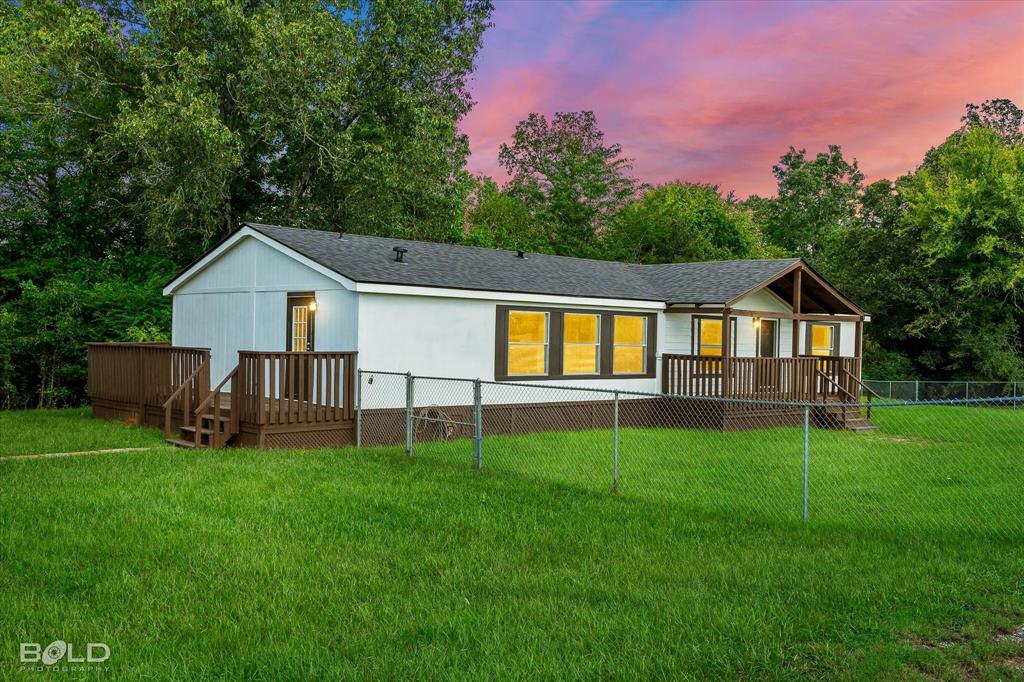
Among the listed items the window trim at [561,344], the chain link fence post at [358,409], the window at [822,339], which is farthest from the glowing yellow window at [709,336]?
the chain link fence post at [358,409]

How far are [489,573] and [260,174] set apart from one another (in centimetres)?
2446

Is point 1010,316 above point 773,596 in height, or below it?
above

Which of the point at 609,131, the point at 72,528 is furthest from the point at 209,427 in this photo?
the point at 609,131

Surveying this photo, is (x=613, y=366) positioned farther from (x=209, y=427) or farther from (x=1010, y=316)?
(x=1010, y=316)

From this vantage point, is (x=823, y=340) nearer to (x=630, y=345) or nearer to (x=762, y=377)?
(x=762, y=377)

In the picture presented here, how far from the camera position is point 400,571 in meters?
6.14

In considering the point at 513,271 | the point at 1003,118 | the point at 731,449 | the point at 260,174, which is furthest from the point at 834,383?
the point at 1003,118

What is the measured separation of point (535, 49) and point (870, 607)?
78.7 ft

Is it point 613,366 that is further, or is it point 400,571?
point 613,366

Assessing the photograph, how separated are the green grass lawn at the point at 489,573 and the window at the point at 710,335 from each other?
28.8 ft

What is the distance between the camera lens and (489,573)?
6078 millimetres

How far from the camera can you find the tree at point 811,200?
186 feet

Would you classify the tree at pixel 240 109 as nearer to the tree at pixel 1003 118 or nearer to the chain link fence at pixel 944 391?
the chain link fence at pixel 944 391

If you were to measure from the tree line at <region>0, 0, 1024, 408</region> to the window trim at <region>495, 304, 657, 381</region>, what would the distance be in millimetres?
9580
